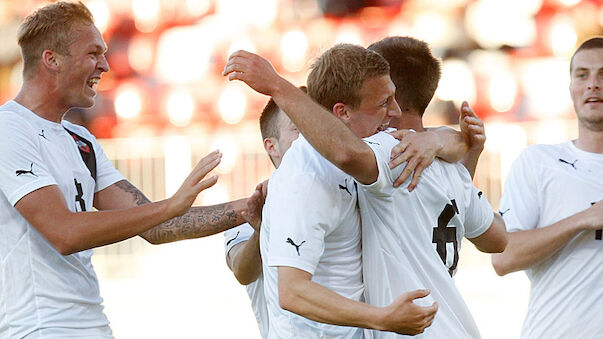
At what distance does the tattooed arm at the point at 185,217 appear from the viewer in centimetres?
380

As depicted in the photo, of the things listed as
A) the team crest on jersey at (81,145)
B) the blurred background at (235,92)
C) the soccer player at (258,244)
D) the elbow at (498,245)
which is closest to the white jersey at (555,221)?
the elbow at (498,245)

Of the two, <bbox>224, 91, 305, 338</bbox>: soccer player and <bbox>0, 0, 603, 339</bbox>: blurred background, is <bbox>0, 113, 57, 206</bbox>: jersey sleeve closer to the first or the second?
<bbox>224, 91, 305, 338</bbox>: soccer player

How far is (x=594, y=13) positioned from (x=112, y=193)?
500 inches

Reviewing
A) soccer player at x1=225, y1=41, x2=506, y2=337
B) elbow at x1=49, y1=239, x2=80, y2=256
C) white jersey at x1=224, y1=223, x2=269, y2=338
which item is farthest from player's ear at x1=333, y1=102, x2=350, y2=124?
elbow at x1=49, y1=239, x2=80, y2=256

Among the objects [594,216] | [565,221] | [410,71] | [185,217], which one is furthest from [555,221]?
[185,217]

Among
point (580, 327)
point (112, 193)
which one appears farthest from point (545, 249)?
point (112, 193)

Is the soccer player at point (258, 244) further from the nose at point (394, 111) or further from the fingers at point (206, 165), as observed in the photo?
the nose at point (394, 111)

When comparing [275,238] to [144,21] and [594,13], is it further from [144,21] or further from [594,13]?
[144,21]

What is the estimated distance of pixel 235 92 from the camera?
1622cm

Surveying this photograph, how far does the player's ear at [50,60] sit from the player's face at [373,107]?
4.68 feet

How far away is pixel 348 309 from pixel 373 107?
68cm

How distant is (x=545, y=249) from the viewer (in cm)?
382

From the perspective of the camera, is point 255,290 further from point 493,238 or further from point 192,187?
point 493,238

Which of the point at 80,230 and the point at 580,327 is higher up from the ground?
the point at 80,230
